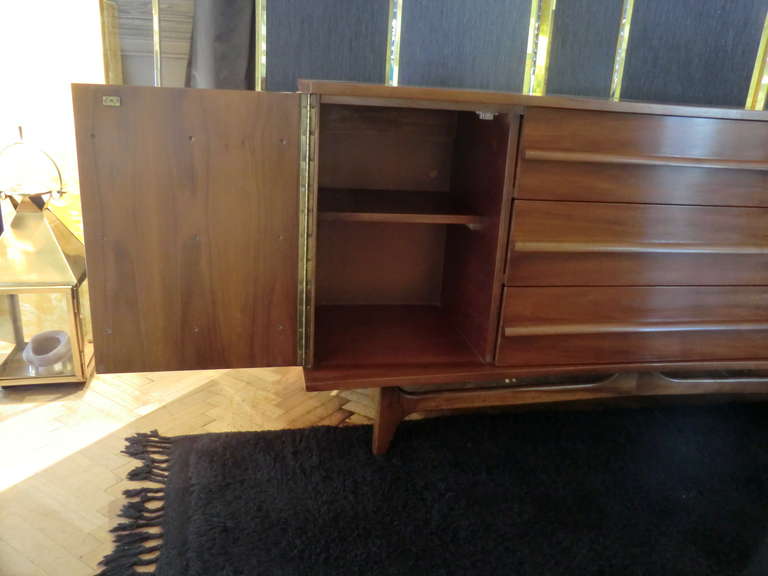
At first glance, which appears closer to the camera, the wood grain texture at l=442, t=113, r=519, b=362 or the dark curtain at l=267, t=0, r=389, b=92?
the wood grain texture at l=442, t=113, r=519, b=362

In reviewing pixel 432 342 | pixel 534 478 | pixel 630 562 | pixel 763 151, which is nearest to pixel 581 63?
pixel 763 151

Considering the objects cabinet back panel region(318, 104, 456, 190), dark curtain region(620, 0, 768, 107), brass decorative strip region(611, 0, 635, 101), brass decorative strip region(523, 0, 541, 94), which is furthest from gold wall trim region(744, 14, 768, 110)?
cabinet back panel region(318, 104, 456, 190)

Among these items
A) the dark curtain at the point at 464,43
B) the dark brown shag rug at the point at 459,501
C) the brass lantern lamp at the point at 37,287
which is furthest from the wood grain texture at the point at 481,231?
the brass lantern lamp at the point at 37,287

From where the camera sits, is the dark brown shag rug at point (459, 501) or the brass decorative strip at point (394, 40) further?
the brass decorative strip at point (394, 40)

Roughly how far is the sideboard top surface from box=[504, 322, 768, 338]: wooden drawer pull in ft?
1.48

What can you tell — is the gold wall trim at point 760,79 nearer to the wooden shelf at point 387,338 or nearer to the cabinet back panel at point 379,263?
the cabinet back panel at point 379,263

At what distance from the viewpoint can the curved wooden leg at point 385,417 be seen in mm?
1241

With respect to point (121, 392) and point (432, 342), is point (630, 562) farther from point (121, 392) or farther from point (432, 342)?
point (121, 392)

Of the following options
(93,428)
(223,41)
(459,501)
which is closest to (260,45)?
(223,41)

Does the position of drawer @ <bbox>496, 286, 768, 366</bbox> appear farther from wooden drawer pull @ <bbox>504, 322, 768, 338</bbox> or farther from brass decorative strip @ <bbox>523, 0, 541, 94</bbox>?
brass decorative strip @ <bbox>523, 0, 541, 94</bbox>

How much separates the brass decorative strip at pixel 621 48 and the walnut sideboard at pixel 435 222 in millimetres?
376

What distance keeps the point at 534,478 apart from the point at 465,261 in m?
0.52

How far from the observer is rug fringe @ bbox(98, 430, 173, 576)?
3.15 feet

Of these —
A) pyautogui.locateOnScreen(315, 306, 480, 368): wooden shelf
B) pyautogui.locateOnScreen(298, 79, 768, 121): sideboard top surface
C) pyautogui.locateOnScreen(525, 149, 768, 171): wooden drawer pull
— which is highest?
pyautogui.locateOnScreen(298, 79, 768, 121): sideboard top surface
